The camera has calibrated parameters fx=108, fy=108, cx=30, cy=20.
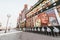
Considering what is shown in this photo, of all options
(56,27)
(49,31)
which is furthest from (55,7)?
(49,31)

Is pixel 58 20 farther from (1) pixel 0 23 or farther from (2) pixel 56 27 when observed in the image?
(1) pixel 0 23

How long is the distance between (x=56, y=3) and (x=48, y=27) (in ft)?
14.3

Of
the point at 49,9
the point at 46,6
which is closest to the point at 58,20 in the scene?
the point at 49,9

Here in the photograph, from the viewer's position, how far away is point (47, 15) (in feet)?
59.6

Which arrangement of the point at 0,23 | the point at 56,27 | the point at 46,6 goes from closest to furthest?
the point at 56,27 < the point at 46,6 < the point at 0,23

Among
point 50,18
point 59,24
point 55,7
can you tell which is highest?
point 55,7

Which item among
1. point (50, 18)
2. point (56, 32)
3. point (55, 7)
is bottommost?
point (56, 32)

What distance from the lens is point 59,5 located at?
48.8 ft

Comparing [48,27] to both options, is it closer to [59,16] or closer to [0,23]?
[59,16]

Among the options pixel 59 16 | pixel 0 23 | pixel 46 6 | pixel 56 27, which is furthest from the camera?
pixel 0 23

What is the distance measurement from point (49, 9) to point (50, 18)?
1.51m

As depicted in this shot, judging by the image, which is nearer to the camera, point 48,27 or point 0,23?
point 48,27

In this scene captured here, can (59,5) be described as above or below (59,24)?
above

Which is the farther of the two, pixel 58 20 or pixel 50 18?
pixel 50 18
